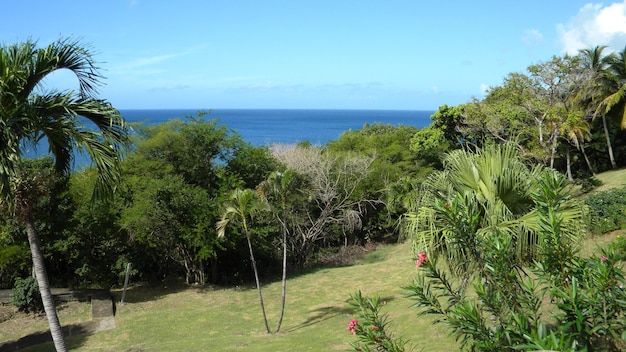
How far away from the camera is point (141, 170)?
19.4 meters

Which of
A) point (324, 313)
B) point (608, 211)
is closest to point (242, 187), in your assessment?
point (324, 313)

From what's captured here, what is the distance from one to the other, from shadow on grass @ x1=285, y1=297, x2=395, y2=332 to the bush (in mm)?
8524

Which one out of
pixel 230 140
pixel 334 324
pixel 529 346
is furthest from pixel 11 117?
pixel 230 140

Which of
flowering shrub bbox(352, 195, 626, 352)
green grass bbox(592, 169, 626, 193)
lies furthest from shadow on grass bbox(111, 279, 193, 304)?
green grass bbox(592, 169, 626, 193)

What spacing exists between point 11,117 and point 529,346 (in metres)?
6.01

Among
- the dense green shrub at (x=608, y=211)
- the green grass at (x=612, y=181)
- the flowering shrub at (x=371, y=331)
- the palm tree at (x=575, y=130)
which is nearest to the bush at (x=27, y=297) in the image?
the flowering shrub at (x=371, y=331)

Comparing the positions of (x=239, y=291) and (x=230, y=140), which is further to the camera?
(x=230, y=140)

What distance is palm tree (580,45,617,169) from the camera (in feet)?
87.7

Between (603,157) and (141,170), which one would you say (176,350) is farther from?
(603,157)

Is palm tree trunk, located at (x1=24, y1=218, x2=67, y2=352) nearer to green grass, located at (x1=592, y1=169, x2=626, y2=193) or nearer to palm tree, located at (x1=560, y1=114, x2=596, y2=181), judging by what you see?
palm tree, located at (x1=560, y1=114, x2=596, y2=181)

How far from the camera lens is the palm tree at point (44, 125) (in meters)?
5.70

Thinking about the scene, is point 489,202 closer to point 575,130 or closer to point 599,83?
point 575,130

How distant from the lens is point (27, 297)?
49.5 ft

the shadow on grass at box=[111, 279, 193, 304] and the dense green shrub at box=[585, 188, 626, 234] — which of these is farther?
the shadow on grass at box=[111, 279, 193, 304]
